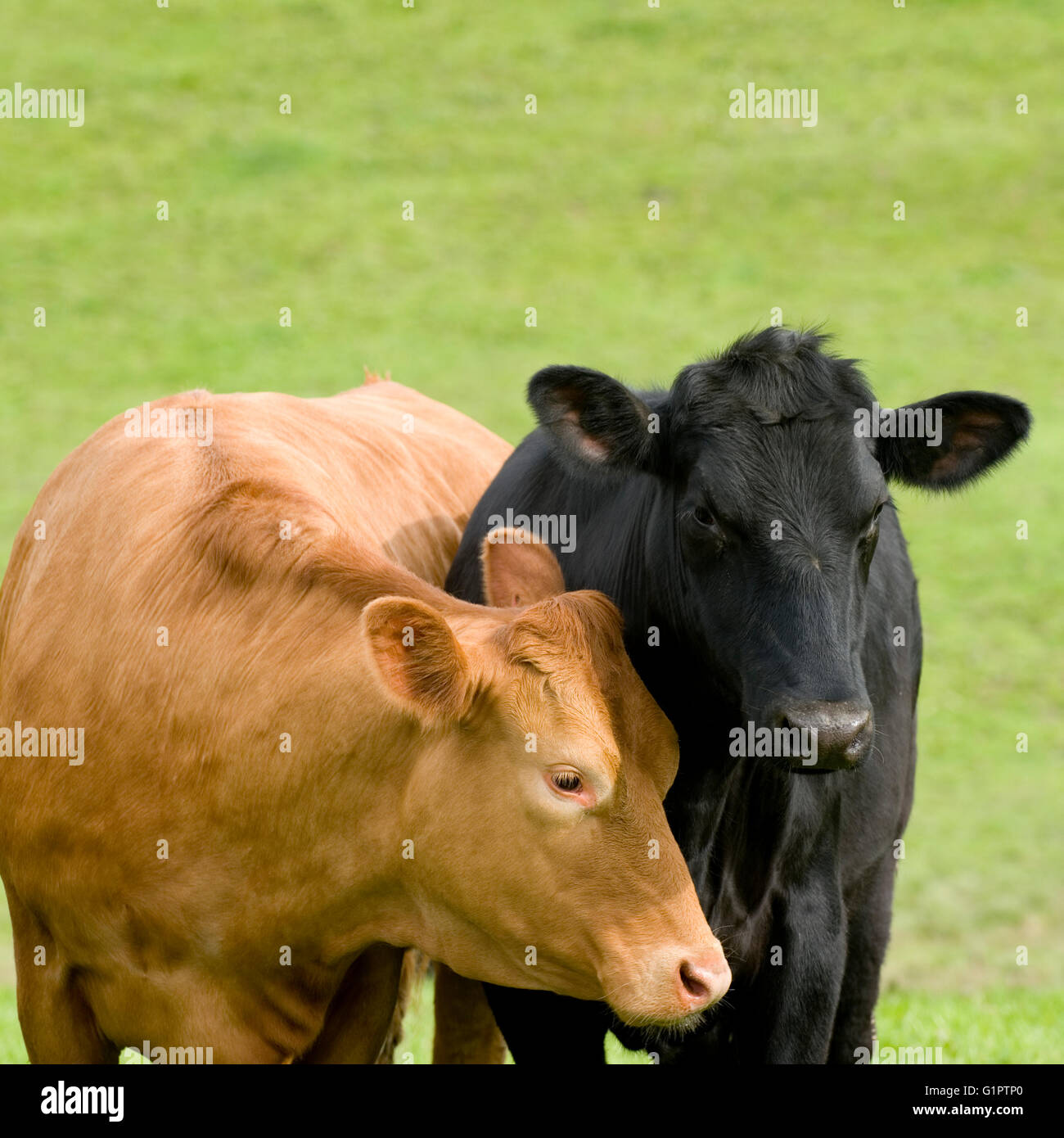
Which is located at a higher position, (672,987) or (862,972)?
(672,987)

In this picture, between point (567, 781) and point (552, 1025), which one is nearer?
point (567, 781)

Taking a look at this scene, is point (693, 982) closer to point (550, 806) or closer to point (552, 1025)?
point (550, 806)

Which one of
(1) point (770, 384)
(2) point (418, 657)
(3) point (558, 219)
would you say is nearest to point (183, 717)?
(2) point (418, 657)

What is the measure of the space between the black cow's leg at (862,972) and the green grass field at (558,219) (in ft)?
31.3

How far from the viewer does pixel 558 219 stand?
86.4 ft

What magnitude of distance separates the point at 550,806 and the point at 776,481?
40.9 inches

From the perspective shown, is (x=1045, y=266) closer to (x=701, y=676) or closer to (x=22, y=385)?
(x=22, y=385)

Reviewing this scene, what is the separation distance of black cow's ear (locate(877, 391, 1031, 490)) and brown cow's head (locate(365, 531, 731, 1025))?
112 cm

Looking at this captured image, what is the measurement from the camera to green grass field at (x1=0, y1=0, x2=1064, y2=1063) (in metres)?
20.3

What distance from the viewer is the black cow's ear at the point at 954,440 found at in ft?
16.1

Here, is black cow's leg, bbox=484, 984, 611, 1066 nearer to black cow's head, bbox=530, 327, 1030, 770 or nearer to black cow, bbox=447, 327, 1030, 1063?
black cow, bbox=447, 327, 1030, 1063

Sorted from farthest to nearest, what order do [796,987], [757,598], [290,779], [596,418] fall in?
[796,987] → [596,418] → [290,779] → [757,598]

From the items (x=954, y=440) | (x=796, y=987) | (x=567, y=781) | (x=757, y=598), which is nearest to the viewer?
(x=567, y=781)

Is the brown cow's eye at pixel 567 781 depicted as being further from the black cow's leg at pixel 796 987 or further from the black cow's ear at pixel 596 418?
the black cow's leg at pixel 796 987
